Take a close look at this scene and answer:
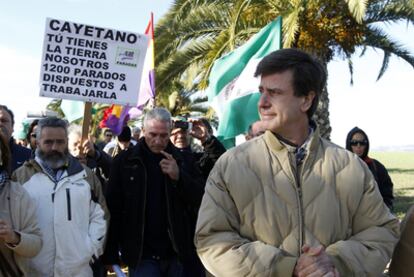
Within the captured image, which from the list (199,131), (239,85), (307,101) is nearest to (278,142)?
(307,101)

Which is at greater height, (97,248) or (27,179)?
(27,179)

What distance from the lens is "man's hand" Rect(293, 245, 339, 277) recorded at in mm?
2041

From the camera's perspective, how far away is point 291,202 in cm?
219

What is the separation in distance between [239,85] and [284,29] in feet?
15.4

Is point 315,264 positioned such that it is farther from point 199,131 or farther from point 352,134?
point 352,134

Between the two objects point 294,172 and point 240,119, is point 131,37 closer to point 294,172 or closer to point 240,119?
point 240,119

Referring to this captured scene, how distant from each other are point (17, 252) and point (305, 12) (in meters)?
9.06

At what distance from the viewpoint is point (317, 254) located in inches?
80.5

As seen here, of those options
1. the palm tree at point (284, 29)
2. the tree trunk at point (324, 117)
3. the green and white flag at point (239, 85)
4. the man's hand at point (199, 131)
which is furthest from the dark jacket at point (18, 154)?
the tree trunk at point (324, 117)

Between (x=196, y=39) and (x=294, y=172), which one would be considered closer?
(x=294, y=172)

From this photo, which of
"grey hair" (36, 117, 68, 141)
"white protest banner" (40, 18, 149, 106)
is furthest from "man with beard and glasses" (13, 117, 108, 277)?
"white protest banner" (40, 18, 149, 106)

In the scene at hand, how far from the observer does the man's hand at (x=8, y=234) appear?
2996 millimetres

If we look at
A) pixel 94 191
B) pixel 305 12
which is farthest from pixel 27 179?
pixel 305 12

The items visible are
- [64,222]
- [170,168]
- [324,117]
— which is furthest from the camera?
[324,117]
